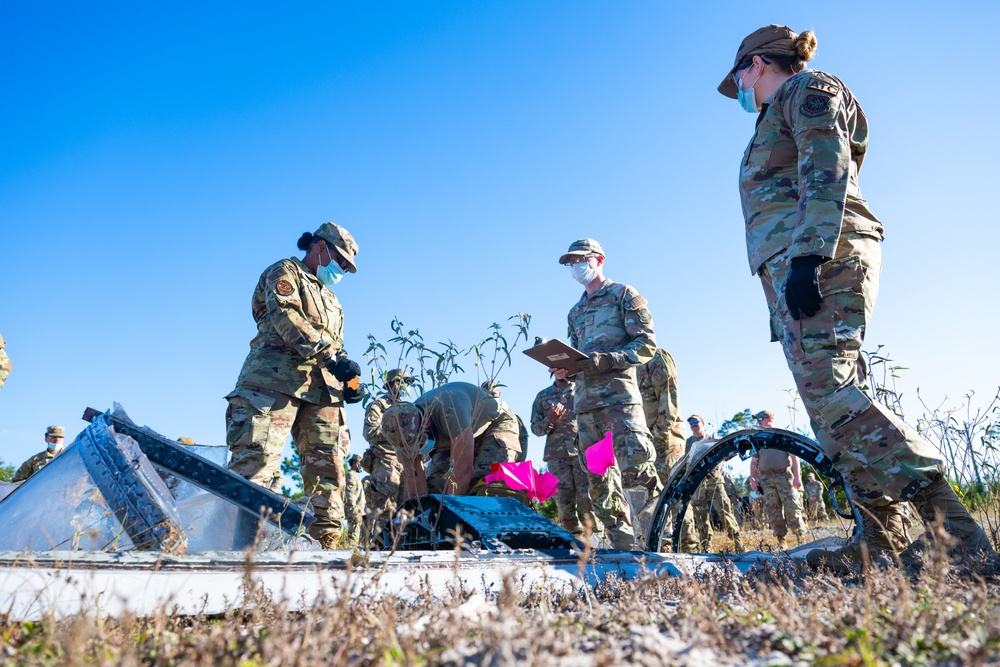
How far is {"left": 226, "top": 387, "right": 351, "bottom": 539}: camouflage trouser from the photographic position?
17.1 feet

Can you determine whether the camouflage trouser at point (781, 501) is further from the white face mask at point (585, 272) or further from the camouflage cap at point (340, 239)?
the camouflage cap at point (340, 239)

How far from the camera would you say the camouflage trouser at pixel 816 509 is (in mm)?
10982

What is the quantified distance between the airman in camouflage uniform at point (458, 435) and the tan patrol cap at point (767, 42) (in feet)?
9.77

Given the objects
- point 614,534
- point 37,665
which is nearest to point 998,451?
point 614,534

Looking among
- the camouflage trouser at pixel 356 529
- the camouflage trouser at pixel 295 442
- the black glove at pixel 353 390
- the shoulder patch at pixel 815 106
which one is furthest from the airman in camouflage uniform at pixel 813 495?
the shoulder patch at pixel 815 106

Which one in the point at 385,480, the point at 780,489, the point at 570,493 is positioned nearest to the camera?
the point at 385,480

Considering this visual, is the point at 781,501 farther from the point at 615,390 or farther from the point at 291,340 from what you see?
the point at 291,340

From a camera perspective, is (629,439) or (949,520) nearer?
(949,520)

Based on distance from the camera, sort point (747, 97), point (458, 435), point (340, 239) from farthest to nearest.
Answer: point (340, 239) < point (458, 435) < point (747, 97)

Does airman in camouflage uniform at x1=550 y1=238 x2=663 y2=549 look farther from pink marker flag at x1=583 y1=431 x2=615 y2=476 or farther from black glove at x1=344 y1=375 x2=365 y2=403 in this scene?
black glove at x1=344 y1=375 x2=365 y2=403

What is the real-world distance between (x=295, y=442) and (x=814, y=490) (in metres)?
10.7

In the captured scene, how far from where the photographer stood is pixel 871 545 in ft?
9.17

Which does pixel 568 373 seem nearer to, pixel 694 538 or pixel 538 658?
Result: pixel 694 538

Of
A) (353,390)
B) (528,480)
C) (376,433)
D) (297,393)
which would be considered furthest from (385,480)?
(528,480)
